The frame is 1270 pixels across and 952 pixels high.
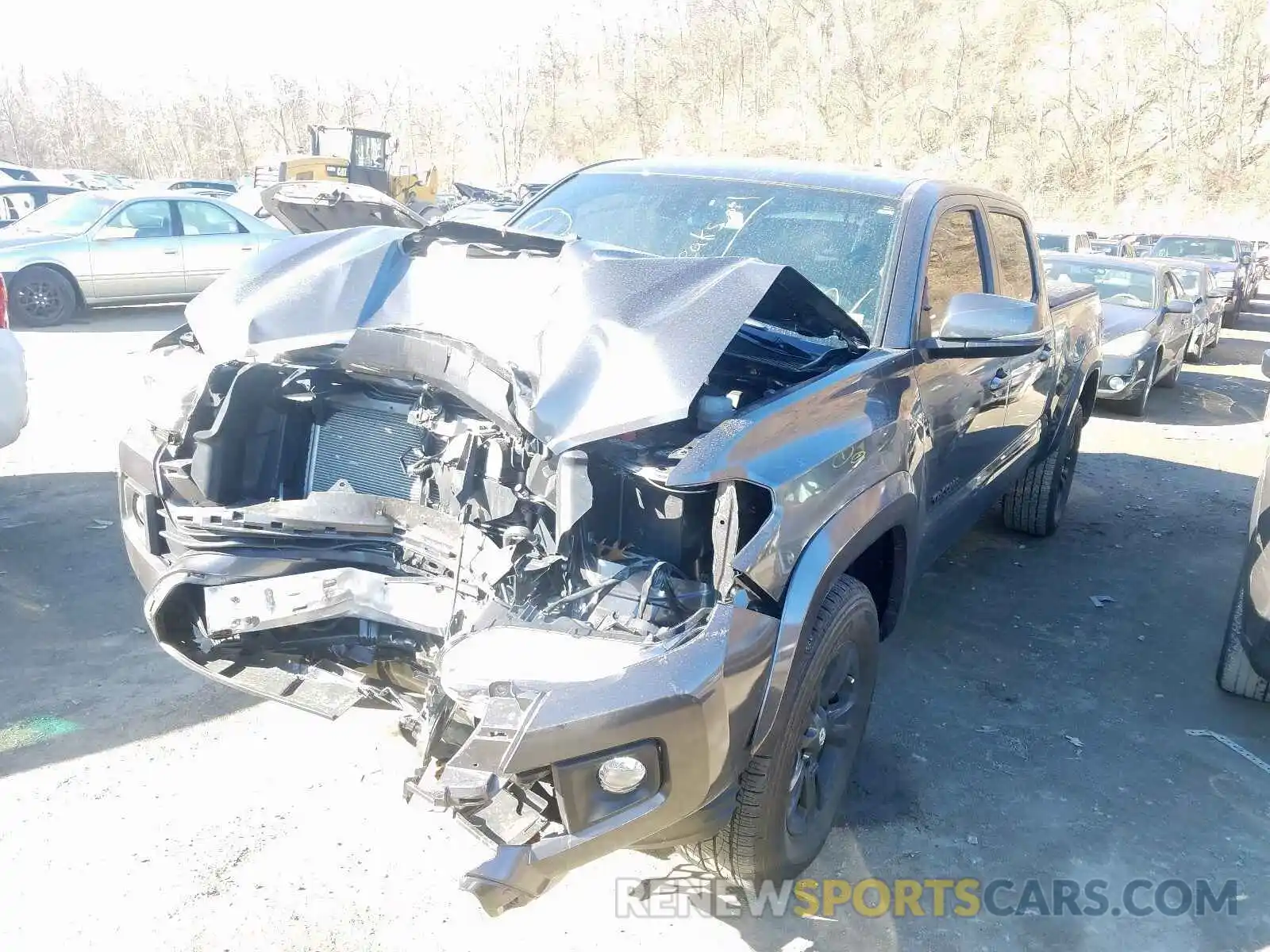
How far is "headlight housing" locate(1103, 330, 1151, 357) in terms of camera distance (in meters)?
8.95

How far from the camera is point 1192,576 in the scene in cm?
529

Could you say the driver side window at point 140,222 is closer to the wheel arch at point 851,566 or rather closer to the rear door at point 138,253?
the rear door at point 138,253

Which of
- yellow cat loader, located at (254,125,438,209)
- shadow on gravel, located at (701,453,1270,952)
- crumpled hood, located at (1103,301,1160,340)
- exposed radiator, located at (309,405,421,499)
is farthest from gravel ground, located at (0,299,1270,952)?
yellow cat loader, located at (254,125,438,209)

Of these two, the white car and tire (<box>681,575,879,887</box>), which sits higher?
the white car

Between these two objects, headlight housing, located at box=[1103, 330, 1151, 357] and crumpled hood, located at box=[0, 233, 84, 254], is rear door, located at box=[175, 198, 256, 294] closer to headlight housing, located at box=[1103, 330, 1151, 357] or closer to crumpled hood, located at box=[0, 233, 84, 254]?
crumpled hood, located at box=[0, 233, 84, 254]

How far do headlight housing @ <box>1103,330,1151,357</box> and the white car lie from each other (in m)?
8.60

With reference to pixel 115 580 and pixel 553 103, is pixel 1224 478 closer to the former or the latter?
pixel 115 580

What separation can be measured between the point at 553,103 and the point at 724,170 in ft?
186

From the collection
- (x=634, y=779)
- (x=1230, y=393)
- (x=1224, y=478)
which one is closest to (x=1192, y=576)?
(x=1224, y=478)

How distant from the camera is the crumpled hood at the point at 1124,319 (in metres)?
9.24

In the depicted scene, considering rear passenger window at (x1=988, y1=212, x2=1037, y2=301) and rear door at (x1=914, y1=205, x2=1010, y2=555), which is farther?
rear passenger window at (x1=988, y1=212, x2=1037, y2=301)

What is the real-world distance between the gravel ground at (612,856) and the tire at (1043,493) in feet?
1.81

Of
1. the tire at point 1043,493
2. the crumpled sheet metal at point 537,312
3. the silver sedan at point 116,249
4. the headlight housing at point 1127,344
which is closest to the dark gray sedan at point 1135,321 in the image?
the headlight housing at point 1127,344

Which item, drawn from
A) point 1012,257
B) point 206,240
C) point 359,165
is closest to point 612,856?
point 1012,257
